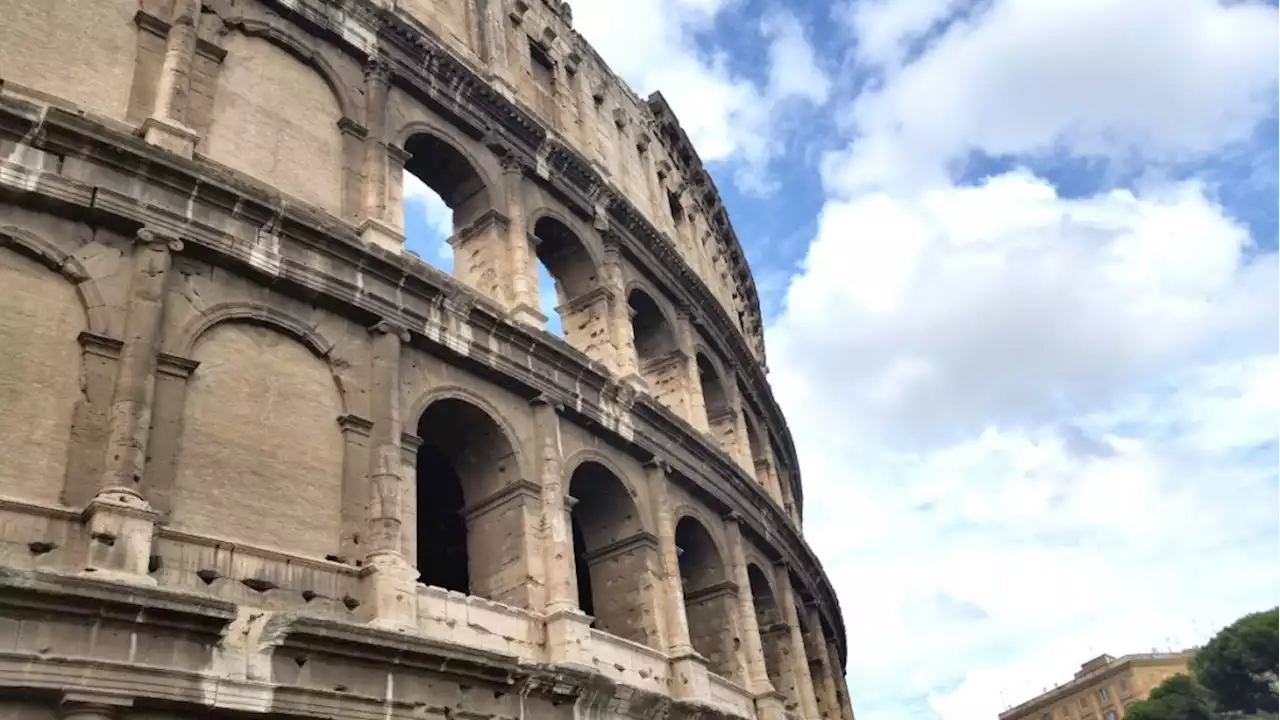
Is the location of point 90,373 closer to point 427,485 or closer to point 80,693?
point 80,693

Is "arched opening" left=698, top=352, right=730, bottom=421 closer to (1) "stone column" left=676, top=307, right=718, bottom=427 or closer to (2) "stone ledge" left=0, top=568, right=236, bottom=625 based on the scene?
(1) "stone column" left=676, top=307, right=718, bottom=427

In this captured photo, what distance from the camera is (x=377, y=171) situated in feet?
36.0

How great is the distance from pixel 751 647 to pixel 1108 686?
51.9 m

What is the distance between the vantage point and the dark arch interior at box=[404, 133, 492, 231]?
12.6 meters

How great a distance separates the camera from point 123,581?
263 inches

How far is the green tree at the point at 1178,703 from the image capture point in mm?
39156

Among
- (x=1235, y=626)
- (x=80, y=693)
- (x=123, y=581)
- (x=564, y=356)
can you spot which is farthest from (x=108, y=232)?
(x=1235, y=626)

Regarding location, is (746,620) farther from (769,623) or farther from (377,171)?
(377,171)

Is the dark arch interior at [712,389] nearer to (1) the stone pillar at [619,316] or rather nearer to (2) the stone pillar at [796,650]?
(2) the stone pillar at [796,650]

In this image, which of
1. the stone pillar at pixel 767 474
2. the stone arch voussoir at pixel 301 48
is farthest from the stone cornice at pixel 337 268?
the stone pillar at pixel 767 474

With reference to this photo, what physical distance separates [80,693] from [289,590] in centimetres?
178

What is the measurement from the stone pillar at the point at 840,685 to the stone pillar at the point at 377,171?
1141 cm

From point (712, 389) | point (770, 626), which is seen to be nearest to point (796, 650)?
point (770, 626)

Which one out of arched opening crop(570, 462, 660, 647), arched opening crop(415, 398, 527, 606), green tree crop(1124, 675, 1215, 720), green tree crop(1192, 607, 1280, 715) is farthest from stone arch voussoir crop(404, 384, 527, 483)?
green tree crop(1124, 675, 1215, 720)
